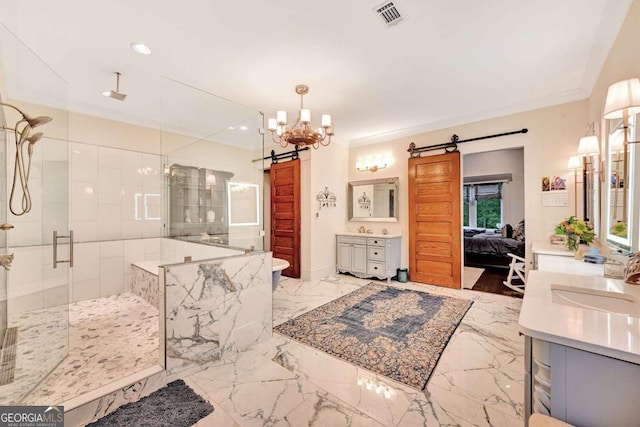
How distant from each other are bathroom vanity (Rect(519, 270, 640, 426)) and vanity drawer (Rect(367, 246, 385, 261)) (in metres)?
3.40

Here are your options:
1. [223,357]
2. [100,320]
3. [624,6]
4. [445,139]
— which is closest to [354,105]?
[445,139]

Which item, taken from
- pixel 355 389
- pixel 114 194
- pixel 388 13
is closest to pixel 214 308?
pixel 355 389

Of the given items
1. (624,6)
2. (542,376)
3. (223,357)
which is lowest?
(223,357)

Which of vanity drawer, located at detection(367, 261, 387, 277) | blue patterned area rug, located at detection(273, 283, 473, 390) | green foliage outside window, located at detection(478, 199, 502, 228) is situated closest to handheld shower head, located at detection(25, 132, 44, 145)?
blue patterned area rug, located at detection(273, 283, 473, 390)

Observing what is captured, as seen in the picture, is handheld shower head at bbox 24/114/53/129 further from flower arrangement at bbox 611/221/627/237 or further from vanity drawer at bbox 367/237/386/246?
flower arrangement at bbox 611/221/627/237

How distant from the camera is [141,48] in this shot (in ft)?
7.53

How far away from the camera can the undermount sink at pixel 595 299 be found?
4.00 ft

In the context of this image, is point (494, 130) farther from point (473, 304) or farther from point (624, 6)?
point (473, 304)

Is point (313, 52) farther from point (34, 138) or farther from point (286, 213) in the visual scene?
point (286, 213)

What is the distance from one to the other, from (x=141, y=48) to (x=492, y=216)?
9124mm

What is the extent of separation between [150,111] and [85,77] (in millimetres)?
918

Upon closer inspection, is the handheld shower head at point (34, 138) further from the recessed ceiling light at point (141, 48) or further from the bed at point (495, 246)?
the bed at point (495, 246)

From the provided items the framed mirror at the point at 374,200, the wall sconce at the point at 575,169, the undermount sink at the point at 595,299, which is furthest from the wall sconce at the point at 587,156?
the framed mirror at the point at 374,200

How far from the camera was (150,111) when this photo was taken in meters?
3.70
